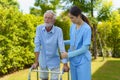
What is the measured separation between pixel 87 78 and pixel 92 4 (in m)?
10.7

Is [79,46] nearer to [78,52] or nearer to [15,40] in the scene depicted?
[78,52]

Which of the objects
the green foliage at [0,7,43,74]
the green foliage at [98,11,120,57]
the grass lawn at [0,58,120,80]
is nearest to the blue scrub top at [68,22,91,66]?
the grass lawn at [0,58,120,80]

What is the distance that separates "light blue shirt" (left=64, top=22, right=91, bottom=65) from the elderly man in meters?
0.15

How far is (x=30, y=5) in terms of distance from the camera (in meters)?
16.8

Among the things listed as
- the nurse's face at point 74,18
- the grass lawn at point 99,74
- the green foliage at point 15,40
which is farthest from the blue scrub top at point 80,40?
the green foliage at point 15,40

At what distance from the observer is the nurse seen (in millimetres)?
3822

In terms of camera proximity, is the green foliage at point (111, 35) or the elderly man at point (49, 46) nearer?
the elderly man at point (49, 46)

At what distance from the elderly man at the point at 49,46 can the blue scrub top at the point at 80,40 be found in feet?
0.46

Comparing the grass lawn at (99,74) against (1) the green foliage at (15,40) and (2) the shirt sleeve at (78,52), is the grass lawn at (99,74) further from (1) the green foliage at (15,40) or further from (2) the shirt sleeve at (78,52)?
(2) the shirt sleeve at (78,52)

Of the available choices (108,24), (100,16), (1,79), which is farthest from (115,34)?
(1,79)

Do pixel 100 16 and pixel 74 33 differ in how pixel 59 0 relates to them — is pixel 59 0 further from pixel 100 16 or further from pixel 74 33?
pixel 74 33

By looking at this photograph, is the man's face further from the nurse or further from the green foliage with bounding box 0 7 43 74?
the green foliage with bounding box 0 7 43 74

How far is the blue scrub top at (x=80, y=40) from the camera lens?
12.6ft

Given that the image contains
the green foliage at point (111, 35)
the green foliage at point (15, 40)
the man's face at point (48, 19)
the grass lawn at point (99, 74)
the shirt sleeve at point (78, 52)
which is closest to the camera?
the shirt sleeve at point (78, 52)
